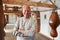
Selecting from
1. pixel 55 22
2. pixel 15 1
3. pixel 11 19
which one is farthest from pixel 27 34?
pixel 11 19

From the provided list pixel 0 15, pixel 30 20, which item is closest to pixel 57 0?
pixel 30 20

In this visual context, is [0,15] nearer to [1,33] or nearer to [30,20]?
[1,33]

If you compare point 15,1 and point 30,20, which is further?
point 15,1

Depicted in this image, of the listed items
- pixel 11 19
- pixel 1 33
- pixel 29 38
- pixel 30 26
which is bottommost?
pixel 11 19

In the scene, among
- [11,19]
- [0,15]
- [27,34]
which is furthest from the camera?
[11,19]

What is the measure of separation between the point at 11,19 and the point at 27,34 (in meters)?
7.57

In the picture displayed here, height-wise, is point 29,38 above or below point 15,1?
below

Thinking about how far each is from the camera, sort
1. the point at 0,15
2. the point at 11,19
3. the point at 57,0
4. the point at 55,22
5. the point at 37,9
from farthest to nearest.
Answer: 1. the point at 11,19
2. the point at 37,9
3. the point at 57,0
4. the point at 55,22
5. the point at 0,15

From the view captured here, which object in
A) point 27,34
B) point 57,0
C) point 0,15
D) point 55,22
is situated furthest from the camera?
point 57,0

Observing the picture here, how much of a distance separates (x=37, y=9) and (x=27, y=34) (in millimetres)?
4263

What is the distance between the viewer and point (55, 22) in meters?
0.62

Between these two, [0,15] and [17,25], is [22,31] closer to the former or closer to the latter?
[17,25]

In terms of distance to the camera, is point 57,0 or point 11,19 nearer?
point 57,0

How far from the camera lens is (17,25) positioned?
155 centimetres
